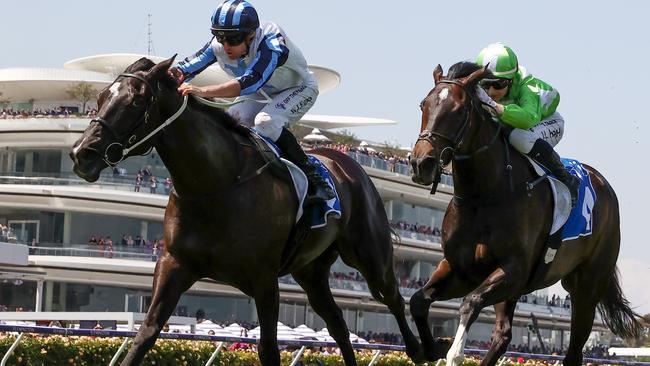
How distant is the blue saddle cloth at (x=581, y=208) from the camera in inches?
381

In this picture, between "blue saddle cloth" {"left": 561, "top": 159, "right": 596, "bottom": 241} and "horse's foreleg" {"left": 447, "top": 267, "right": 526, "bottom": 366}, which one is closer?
"horse's foreleg" {"left": 447, "top": 267, "right": 526, "bottom": 366}

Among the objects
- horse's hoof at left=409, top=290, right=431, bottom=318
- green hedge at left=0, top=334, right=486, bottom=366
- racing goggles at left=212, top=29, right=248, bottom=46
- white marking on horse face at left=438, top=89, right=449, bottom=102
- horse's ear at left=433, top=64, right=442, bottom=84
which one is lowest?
green hedge at left=0, top=334, right=486, bottom=366

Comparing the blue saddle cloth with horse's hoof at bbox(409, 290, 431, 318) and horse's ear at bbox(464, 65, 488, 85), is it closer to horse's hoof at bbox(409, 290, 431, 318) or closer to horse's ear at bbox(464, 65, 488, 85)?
horse's hoof at bbox(409, 290, 431, 318)

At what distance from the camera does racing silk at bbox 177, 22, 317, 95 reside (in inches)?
334

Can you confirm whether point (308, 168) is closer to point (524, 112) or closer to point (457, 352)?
point (524, 112)

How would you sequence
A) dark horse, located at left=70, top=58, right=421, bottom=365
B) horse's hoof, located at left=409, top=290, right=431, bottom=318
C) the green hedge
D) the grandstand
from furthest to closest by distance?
the grandstand < the green hedge < horse's hoof, located at left=409, top=290, right=431, bottom=318 < dark horse, located at left=70, top=58, right=421, bottom=365

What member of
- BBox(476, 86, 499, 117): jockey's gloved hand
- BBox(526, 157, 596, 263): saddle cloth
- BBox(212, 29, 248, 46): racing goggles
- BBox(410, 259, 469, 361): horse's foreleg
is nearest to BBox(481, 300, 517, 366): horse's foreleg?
BBox(410, 259, 469, 361): horse's foreleg

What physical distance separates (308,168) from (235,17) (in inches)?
48.8

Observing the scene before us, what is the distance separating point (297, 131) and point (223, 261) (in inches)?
1909

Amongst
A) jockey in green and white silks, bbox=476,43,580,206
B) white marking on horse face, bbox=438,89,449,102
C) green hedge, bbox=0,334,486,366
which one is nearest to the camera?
white marking on horse face, bbox=438,89,449,102

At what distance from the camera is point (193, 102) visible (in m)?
8.20

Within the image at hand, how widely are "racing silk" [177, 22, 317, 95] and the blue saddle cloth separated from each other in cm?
228

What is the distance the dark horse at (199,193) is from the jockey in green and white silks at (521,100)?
1.82m

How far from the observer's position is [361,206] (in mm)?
9969
